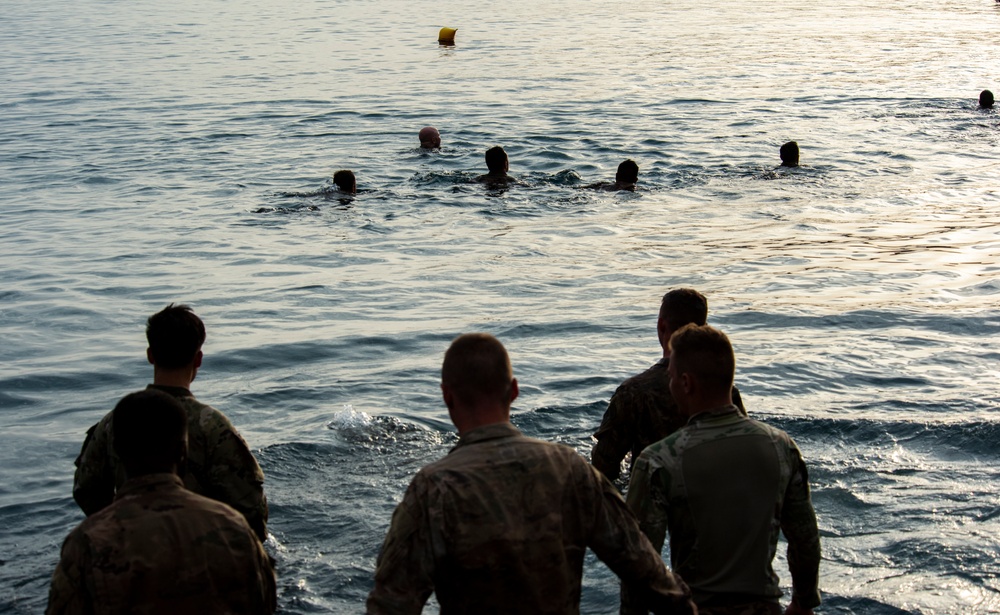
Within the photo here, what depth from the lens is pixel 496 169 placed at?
1953cm

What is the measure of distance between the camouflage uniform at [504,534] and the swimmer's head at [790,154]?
17.4 m

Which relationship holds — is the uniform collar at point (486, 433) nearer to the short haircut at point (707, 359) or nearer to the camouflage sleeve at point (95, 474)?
the short haircut at point (707, 359)

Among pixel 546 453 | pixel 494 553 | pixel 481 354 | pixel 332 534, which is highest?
pixel 481 354

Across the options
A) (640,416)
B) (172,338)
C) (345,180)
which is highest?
(172,338)

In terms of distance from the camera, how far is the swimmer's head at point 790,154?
20438 mm

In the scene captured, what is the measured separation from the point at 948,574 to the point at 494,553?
3.92m

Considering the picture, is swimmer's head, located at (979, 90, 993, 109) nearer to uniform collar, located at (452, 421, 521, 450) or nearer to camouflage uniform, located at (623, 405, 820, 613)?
camouflage uniform, located at (623, 405, 820, 613)

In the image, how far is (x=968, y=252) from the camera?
15.4 meters

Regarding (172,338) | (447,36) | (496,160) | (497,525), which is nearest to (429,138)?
(496,160)

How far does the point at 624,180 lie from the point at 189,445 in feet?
49.5

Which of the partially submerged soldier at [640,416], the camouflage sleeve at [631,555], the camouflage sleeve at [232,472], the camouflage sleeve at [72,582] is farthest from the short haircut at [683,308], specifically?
the camouflage sleeve at [72,582]

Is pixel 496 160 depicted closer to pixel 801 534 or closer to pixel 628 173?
pixel 628 173

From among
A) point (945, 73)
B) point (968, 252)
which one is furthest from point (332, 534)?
point (945, 73)

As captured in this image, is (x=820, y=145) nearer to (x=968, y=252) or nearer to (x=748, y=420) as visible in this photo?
(x=968, y=252)
